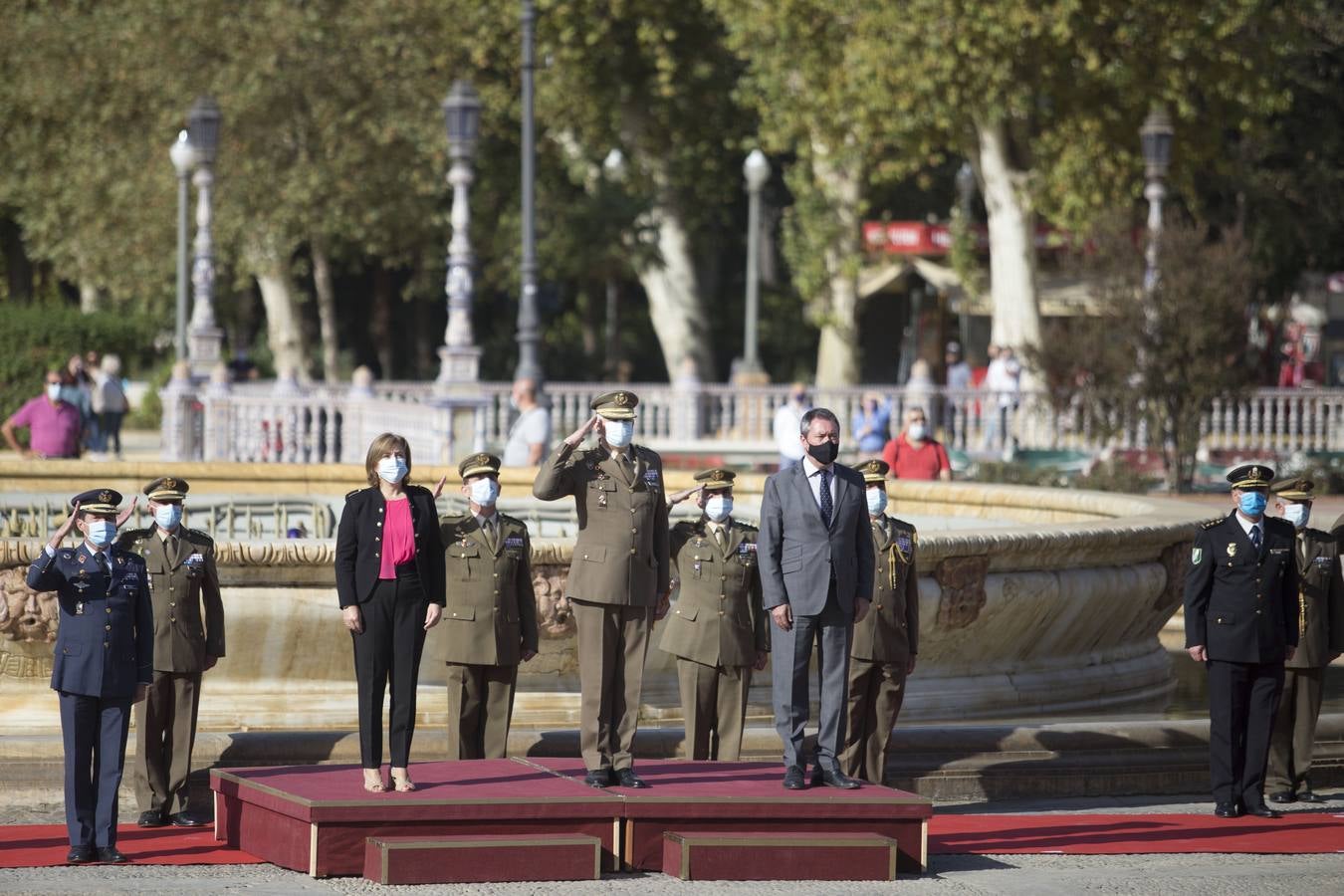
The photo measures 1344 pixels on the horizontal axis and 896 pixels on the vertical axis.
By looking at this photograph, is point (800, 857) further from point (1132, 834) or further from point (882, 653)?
point (1132, 834)

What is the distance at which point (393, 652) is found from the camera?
9.39 meters

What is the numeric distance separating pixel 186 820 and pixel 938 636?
14.7 feet

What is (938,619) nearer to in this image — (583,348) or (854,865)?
(854,865)

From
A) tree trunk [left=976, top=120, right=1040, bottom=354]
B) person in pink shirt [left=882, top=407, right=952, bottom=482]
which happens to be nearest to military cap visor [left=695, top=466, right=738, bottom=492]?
person in pink shirt [left=882, top=407, right=952, bottom=482]

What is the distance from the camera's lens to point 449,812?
9.08 meters

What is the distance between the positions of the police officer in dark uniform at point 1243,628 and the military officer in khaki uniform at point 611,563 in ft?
8.73

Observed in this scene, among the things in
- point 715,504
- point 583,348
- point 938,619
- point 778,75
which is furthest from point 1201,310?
point 583,348

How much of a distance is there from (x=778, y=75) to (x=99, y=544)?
104 feet

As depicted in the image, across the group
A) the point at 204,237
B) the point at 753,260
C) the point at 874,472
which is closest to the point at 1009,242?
the point at 753,260

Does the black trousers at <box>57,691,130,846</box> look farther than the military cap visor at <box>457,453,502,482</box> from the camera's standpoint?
No

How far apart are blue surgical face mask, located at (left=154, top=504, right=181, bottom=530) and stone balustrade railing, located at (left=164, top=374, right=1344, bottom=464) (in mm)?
17136

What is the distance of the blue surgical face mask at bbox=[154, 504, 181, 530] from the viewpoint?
33.9 ft

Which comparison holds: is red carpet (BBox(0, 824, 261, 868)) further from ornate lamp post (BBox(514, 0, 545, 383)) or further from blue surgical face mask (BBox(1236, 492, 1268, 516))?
ornate lamp post (BBox(514, 0, 545, 383))

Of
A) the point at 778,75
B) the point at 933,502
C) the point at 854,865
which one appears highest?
the point at 778,75
